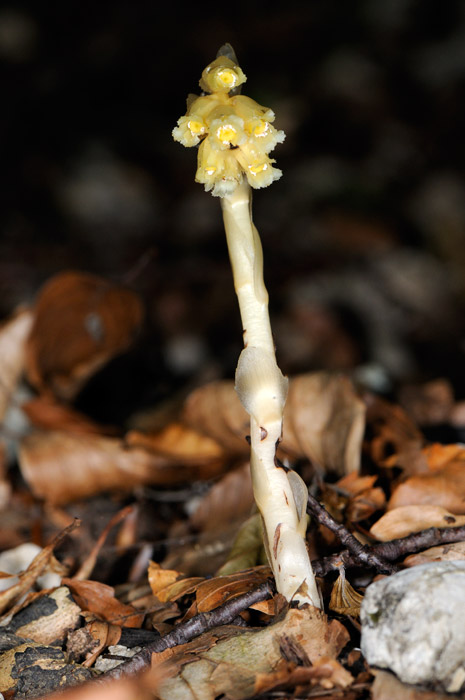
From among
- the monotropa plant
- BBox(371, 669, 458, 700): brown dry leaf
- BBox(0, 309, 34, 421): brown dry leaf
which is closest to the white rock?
BBox(371, 669, 458, 700): brown dry leaf

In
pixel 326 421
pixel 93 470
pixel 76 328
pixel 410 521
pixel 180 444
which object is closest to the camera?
pixel 410 521

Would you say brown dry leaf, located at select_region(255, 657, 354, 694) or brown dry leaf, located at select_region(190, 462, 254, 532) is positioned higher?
brown dry leaf, located at select_region(190, 462, 254, 532)

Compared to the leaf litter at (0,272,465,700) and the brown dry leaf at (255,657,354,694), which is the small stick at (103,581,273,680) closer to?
the leaf litter at (0,272,465,700)

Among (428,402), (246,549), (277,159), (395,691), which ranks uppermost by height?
(277,159)

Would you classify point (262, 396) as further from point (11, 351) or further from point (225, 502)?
point (11, 351)

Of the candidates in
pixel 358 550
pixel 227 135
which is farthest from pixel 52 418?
pixel 227 135

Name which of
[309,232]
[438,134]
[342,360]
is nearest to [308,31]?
[438,134]

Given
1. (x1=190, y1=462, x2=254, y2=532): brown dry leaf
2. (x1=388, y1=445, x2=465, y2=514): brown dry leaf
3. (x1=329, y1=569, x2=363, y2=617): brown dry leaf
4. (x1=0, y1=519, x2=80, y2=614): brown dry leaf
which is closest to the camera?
(x1=329, y1=569, x2=363, y2=617): brown dry leaf
